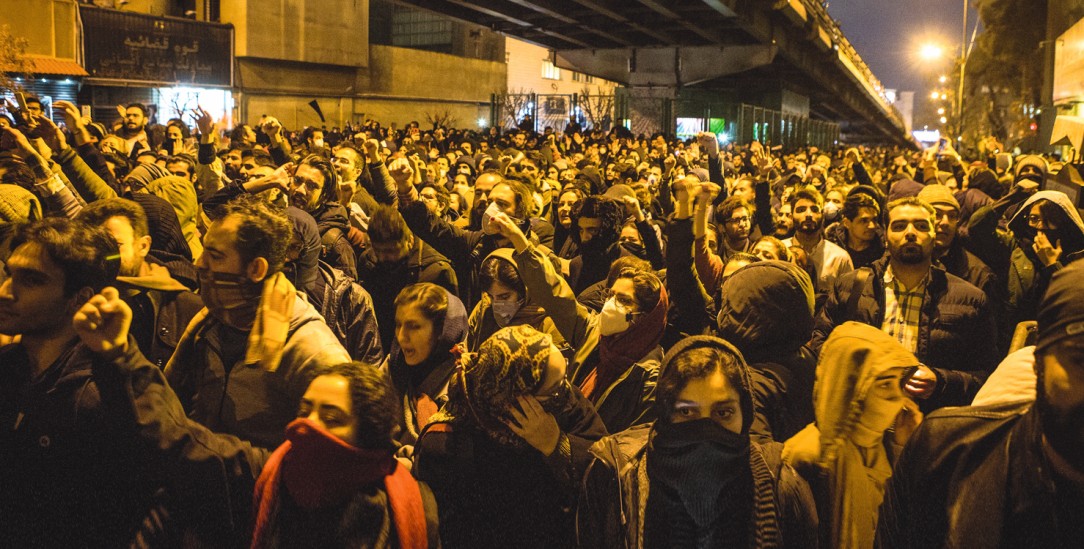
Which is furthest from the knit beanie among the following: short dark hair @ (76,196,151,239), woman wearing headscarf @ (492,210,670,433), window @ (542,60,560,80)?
window @ (542,60,560,80)

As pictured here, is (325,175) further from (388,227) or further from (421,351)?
(421,351)

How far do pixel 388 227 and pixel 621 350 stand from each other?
216 centimetres

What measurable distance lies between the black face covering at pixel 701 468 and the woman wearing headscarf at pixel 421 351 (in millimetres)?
1438

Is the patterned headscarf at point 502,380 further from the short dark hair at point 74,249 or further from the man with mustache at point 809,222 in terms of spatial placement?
the man with mustache at point 809,222

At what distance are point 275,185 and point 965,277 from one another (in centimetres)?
404

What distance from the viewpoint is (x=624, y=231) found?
21.1 feet

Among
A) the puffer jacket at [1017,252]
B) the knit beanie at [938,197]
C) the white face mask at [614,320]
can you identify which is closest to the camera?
the white face mask at [614,320]

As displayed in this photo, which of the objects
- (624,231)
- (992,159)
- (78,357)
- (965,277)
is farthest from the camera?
(992,159)

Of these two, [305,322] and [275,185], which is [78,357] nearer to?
[305,322]

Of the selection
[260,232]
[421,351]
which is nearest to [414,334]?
[421,351]

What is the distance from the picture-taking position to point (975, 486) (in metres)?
1.94

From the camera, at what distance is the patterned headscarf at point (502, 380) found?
2.85 m

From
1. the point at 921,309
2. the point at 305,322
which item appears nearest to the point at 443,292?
the point at 305,322

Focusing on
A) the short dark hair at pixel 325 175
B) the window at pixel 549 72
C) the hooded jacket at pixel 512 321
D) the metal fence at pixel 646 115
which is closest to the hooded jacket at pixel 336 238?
the short dark hair at pixel 325 175
